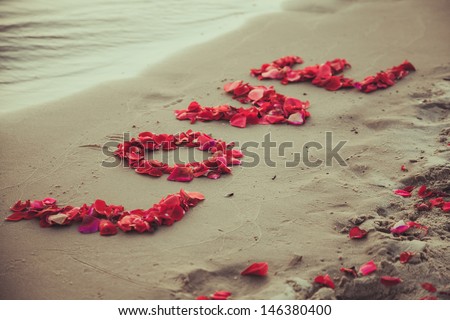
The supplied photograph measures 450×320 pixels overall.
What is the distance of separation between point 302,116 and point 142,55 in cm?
215

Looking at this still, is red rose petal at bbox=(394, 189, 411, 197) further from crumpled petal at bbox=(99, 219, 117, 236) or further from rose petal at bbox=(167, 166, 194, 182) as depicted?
crumpled petal at bbox=(99, 219, 117, 236)

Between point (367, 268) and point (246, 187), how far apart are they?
103 cm

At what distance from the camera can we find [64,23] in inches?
248

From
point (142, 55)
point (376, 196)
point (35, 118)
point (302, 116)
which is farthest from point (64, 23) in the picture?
point (376, 196)

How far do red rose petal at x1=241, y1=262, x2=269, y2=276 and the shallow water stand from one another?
2788mm

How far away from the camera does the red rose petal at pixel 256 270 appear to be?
2.77m

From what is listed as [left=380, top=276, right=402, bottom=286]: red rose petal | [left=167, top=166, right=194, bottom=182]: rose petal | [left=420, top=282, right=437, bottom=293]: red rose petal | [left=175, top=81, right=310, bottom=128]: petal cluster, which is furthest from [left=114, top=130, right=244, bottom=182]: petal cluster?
[left=420, top=282, right=437, bottom=293]: red rose petal

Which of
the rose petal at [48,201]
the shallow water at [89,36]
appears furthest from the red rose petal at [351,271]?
the shallow water at [89,36]

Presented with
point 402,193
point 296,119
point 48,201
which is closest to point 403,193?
point 402,193

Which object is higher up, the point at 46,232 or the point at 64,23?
the point at 64,23

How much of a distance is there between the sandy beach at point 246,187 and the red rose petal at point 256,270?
5cm

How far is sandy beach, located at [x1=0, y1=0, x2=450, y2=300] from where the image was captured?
2.75 metres

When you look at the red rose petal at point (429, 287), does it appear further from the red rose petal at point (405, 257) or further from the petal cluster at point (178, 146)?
the petal cluster at point (178, 146)
